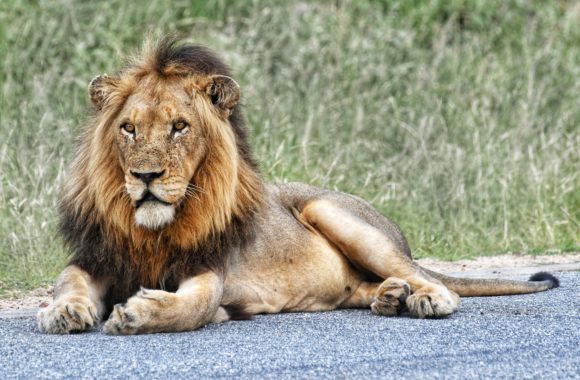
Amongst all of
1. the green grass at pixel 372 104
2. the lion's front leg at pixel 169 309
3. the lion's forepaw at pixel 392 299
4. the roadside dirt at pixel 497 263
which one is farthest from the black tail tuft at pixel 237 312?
the green grass at pixel 372 104

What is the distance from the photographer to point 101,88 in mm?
4410

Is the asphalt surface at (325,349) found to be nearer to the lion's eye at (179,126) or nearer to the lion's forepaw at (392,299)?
the lion's forepaw at (392,299)

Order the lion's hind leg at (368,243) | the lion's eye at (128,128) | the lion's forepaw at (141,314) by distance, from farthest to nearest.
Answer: the lion's hind leg at (368,243) → the lion's eye at (128,128) → the lion's forepaw at (141,314)

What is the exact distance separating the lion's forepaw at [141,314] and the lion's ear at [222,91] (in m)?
0.87

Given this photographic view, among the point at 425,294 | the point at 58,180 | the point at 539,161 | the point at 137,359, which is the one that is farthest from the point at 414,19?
the point at 137,359

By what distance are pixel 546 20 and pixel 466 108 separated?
2932 millimetres

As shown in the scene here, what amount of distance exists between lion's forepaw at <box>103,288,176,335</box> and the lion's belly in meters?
0.74

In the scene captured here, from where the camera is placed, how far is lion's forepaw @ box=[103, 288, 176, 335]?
3.86 metres

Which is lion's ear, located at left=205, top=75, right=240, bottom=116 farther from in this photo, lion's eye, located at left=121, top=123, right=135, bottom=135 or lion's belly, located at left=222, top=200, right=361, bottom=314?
lion's belly, located at left=222, top=200, right=361, bottom=314

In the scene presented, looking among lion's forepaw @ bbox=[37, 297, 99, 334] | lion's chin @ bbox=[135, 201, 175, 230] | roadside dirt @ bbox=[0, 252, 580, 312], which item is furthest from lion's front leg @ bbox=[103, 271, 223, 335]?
roadside dirt @ bbox=[0, 252, 580, 312]

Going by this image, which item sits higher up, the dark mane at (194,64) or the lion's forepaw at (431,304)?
the dark mane at (194,64)

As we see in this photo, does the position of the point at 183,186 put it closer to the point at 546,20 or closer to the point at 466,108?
the point at 466,108

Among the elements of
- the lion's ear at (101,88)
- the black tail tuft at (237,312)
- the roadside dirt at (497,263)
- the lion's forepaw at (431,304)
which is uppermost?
the lion's ear at (101,88)

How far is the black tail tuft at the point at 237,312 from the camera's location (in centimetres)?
459
